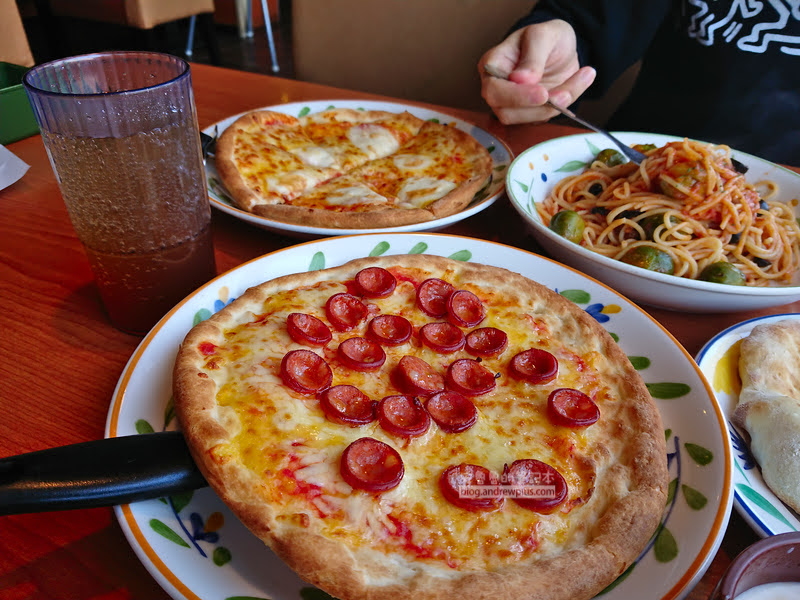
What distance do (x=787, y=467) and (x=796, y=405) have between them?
0.23m

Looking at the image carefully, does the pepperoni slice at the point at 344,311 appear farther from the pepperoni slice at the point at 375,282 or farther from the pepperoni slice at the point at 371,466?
the pepperoni slice at the point at 371,466

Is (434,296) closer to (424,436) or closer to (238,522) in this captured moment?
(424,436)

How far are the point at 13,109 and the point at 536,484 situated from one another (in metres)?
3.32

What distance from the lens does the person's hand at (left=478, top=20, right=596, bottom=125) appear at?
316 cm

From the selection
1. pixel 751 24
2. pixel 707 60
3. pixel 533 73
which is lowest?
pixel 707 60

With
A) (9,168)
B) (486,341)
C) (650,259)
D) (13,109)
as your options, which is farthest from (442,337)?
(13,109)

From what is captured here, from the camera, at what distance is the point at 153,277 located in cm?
181

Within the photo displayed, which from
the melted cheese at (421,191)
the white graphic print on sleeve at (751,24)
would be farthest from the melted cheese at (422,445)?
the white graphic print on sleeve at (751,24)

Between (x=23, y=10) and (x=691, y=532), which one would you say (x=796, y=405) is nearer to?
(x=691, y=532)

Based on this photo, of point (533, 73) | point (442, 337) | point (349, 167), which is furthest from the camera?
point (349, 167)

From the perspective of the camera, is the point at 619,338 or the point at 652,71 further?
the point at 652,71

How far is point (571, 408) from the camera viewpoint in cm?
161

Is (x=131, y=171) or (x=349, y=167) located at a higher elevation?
(x=131, y=171)

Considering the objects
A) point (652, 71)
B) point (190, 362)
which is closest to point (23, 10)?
point (652, 71)
